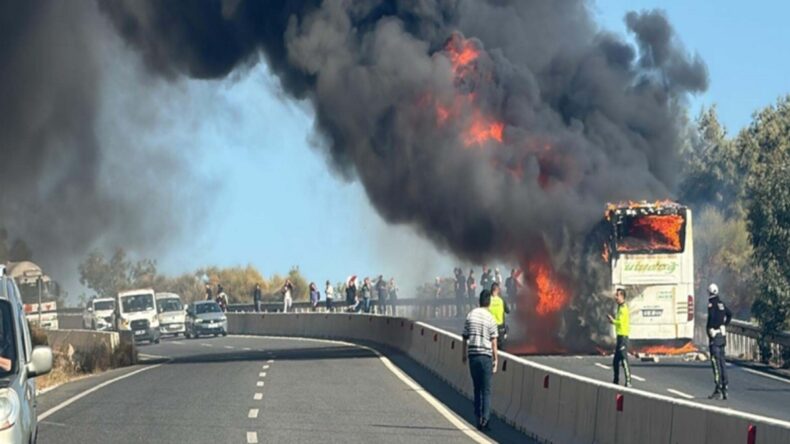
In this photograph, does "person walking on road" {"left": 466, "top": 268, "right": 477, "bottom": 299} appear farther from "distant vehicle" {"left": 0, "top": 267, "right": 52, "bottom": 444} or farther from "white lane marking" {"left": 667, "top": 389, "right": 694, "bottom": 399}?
"distant vehicle" {"left": 0, "top": 267, "right": 52, "bottom": 444}

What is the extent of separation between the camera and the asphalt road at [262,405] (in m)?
19.8

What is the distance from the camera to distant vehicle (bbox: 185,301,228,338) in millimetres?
65688

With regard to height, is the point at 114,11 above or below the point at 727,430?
above

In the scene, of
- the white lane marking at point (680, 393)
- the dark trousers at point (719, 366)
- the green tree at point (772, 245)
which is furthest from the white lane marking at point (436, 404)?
the green tree at point (772, 245)

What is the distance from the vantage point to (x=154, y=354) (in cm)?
5056

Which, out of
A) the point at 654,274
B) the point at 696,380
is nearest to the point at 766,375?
the point at 696,380

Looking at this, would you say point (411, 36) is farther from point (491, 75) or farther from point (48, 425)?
point (48, 425)

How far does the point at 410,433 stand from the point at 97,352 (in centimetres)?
2366

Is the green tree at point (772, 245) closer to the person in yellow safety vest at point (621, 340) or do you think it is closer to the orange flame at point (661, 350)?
the orange flame at point (661, 350)

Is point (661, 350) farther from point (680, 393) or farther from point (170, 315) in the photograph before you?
point (170, 315)

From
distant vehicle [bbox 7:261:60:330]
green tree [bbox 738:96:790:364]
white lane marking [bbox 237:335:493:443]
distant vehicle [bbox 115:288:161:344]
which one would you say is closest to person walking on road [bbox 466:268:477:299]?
distant vehicle [bbox 115:288:161:344]

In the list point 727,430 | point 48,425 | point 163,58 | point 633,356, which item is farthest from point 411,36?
point 727,430

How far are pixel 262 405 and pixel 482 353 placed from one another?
197 inches

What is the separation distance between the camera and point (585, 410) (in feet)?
55.9
